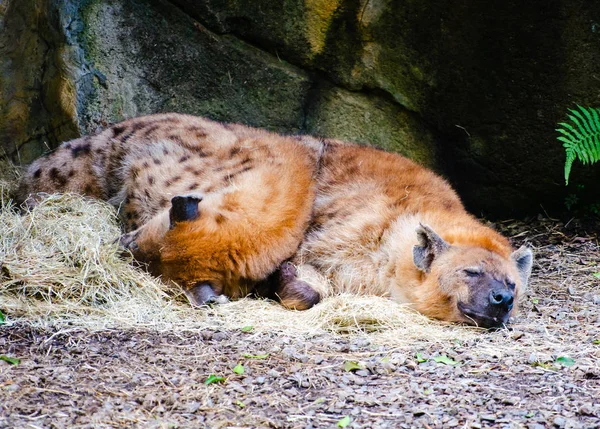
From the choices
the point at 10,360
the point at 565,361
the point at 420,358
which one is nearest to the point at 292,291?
the point at 420,358

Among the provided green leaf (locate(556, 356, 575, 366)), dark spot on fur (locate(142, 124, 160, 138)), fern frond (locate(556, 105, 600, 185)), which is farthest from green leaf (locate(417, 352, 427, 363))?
dark spot on fur (locate(142, 124, 160, 138))

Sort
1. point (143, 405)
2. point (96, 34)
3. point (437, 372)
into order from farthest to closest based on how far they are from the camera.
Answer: point (96, 34)
point (437, 372)
point (143, 405)

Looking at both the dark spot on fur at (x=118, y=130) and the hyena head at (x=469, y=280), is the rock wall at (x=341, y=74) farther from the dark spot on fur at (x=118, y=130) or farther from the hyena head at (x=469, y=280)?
the hyena head at (x=469, y=280)

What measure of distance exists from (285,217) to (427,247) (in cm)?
98

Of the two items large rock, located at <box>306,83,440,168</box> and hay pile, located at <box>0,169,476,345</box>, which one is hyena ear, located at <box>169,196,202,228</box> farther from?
large rock, located at <box>306,83,440,168</box>

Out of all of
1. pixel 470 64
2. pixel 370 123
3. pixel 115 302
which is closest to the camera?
pixel 115 302

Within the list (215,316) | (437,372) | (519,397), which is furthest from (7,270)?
(519,397)

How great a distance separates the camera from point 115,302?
459 cm

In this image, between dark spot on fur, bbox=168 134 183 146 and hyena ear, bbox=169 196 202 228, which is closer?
hyena ear, bbox=169 196 202 228

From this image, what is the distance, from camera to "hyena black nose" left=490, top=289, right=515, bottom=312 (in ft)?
14.6

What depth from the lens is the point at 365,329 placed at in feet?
14.9

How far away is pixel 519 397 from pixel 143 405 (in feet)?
5.29

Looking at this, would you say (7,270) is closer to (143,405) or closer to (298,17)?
(143,405)

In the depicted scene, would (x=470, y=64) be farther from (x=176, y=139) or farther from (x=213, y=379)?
(x=213, y=379)
